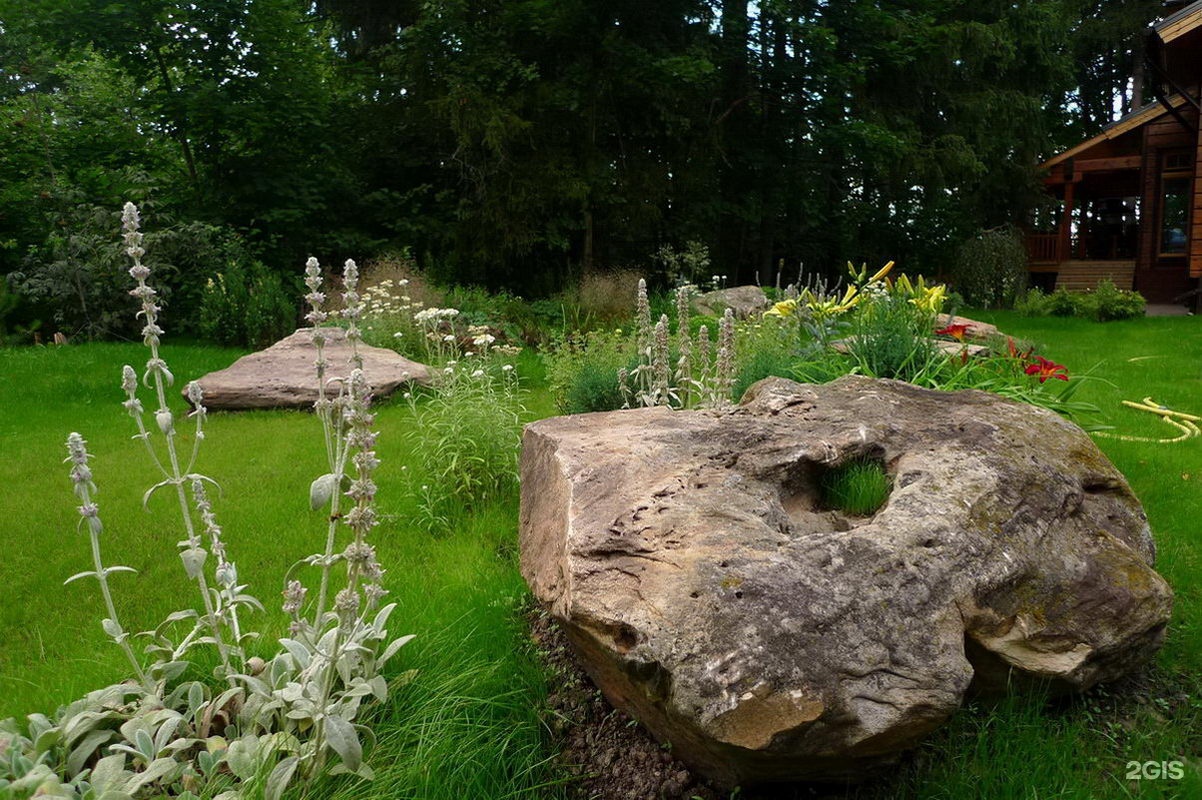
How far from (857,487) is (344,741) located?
1.80m

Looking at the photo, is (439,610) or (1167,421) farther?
(1167,421)

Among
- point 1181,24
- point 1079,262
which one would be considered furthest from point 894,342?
point 1079,262

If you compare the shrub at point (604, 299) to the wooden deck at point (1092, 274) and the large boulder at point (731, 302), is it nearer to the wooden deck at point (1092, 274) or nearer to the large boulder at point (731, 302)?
the large boulder at point (731, 302)

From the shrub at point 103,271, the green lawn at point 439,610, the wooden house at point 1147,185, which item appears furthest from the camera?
the wooden house at point 1147,185

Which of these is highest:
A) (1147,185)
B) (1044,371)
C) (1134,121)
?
(1134,121)

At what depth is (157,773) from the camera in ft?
6.33

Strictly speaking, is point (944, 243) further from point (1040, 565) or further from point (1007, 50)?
point (1040, 565)

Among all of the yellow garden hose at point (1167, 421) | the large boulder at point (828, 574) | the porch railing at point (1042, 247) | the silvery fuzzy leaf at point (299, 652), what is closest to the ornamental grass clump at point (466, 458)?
the large boulder at point (828, 574)

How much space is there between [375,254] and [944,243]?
1624 cm

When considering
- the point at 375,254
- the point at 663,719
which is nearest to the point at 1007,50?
the point at 375,254

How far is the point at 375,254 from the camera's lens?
599 inches

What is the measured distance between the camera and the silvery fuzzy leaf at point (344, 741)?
1.93 m

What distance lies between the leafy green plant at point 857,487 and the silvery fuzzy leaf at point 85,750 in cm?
232

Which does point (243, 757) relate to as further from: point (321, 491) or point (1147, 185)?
point (1147, 185)
